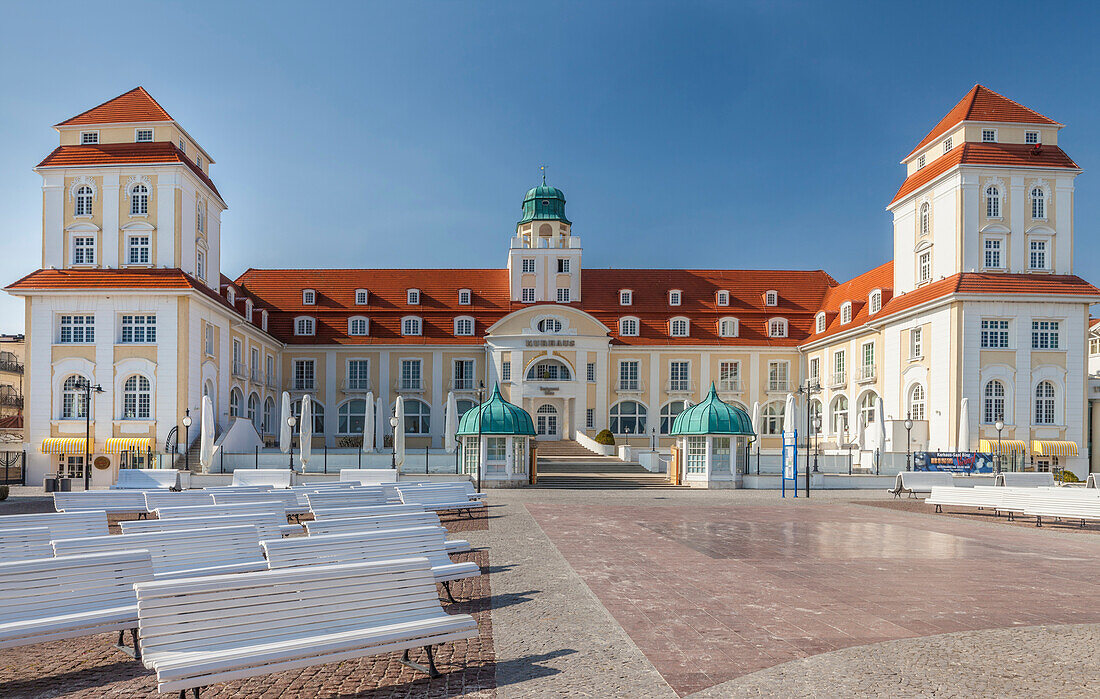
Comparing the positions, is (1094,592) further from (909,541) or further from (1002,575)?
(909,541)

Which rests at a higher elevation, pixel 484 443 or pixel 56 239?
pixel 56 239

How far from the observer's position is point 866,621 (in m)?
8.91

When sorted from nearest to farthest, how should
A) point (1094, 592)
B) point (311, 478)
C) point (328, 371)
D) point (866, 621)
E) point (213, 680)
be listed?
1. point (213, 680)
2. point (866, 621)
3. point (1094, 592)
4. point (311, 478)
5. point (328, 371)

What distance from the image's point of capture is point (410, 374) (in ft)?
182

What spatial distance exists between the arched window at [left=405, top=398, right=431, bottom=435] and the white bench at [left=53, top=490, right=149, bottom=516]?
124ft

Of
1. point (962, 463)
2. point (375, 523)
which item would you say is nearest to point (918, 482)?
point (962, 463)

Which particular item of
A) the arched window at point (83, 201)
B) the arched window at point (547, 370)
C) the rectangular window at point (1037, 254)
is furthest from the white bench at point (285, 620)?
the arched window at point (547, 370)

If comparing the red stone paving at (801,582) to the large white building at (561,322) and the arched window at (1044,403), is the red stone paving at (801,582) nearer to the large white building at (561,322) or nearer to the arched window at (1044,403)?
the large white building at (561,322)

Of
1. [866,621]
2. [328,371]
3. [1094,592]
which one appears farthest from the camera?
[328,371]

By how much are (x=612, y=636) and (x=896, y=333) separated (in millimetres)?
39811

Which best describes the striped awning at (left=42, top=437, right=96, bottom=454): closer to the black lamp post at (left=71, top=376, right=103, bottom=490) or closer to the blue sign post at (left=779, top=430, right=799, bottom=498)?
the black lamp post at (left=71, top=376, right=103, bottom=490)

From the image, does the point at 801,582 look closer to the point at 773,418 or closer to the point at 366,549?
the point at 366,549

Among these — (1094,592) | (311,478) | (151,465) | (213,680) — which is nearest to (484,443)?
(311,478)

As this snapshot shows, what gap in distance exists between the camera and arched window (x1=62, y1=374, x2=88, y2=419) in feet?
129
